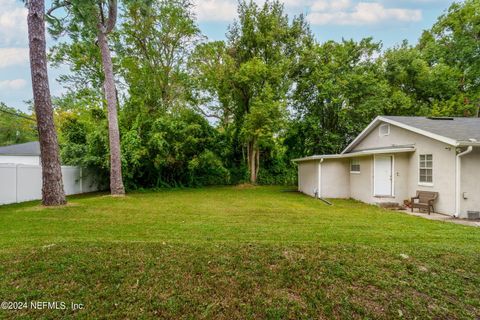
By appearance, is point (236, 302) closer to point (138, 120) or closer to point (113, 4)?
point (113, 4)

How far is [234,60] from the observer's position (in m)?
17.9

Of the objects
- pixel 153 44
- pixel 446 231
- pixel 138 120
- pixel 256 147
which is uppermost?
pixel 153 44

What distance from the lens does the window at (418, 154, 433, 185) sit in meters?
8.41

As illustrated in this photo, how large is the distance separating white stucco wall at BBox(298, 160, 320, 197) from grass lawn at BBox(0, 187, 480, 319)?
7.30m

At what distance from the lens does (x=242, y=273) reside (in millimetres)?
3174

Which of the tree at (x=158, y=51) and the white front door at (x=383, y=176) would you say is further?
the tree at (x=158, y=51)

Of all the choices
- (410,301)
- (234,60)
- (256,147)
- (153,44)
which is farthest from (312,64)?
(410,301)

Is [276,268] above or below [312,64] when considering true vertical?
below

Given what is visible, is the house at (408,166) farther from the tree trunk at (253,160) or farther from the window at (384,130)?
the tree trunk at (253,160)

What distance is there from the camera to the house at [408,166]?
24.4 ft

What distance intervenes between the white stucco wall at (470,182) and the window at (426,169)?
977 millimetres

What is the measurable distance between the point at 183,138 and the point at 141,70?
6.04 meters

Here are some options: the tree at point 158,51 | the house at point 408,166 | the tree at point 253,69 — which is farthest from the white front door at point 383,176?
the tree at point 158,51

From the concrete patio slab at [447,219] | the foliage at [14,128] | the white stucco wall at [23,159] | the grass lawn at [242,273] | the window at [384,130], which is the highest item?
the foliage at [14,128]
